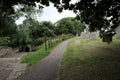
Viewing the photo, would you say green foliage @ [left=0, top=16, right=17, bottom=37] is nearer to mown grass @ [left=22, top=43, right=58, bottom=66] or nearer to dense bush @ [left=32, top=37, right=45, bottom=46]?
dense bush @ [left=32, top=37, right=45, bottom=46]

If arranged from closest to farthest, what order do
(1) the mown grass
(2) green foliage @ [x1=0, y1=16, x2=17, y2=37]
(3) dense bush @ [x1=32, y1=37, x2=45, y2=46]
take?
(1) the mown grass, (2) green foliage @ [x1=0, y1=16, x2=17, y2=37], (3) dense bush @ [x1=32, y1=37, x2=45, y2=46]

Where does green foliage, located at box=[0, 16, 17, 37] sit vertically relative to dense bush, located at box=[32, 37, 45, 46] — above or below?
above

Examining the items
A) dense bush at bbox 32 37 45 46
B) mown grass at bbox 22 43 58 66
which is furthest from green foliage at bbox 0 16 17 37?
mown grass at bbox 22 43 58 66

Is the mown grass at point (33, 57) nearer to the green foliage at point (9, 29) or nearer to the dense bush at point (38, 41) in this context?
the green foliage at point (9, 29)

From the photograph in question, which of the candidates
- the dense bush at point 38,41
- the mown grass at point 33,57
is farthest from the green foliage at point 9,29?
the mown grass at point 33,57

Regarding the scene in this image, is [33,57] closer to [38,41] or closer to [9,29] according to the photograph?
[9,29]

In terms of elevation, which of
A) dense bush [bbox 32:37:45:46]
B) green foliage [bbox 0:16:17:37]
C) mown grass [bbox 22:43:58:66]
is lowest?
mown grass [bbox 22:43:58:66]

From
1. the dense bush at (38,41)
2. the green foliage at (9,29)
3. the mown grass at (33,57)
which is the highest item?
the green foliage at (9,29)

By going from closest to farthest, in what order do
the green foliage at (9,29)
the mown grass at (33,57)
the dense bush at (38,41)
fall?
the mown grass at (33,57), the green foliage at (9,29), the dense bush at (38,41)

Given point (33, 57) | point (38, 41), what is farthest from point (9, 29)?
point (33, 57)

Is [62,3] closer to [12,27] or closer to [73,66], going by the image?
[73,66]

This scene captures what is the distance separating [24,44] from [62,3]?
99.3 feet

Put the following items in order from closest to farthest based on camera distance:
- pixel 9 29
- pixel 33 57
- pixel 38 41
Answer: pixel 33 57 → pixel 9 29 → pixel 38 41

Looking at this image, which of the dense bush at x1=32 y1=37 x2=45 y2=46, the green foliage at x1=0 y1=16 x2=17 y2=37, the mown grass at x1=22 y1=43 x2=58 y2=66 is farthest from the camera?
the dense bush at x1=32 y1=37 x2=45 y2=46
